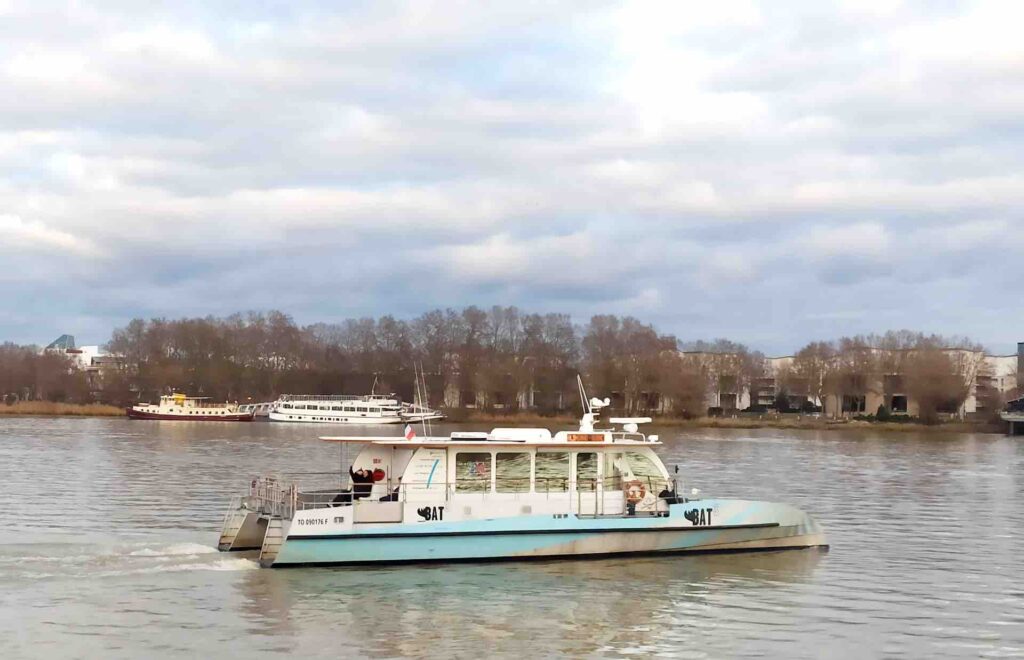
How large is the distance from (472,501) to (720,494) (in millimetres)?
18662

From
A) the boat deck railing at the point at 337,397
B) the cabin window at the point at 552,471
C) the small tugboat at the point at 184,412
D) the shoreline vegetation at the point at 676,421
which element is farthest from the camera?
the boat deck railing at the point at 337,397

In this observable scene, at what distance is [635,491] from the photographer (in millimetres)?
23922

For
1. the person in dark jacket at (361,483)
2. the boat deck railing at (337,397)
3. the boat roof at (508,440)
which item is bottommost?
the person in dark jacket at (361,483)

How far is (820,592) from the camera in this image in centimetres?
2131

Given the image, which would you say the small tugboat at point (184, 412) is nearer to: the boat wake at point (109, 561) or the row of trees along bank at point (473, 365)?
the row of trees along bank at point (473, 365)

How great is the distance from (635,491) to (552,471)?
181 centimetres

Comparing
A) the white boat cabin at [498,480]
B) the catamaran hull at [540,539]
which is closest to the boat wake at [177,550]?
the white boat cabin at [498,480]

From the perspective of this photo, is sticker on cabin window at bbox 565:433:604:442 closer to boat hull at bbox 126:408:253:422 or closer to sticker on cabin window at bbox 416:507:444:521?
sticker on cabin window at bbox 416:507:444:521

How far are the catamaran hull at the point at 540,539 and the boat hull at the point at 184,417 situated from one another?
335 ft

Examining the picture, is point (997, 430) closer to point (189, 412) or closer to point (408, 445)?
point (189, 412)

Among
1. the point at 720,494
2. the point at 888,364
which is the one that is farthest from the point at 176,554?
the point at 888,364

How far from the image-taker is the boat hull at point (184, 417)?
119812 millimetres

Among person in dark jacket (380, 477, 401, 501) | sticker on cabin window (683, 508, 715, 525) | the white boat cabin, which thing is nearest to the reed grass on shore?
the white boat cabin

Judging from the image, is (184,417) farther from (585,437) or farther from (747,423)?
(585,437)
